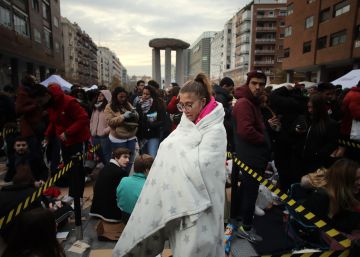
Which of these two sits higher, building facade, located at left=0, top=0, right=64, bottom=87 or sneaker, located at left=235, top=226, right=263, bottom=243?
building facade, located at left=0, top=0, right=64, bottom=87

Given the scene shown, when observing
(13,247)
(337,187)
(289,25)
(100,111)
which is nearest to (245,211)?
(337,187)

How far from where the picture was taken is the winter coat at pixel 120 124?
496 cm

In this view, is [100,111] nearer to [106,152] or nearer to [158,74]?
[106,152]

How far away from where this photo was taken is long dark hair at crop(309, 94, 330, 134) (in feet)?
12.9

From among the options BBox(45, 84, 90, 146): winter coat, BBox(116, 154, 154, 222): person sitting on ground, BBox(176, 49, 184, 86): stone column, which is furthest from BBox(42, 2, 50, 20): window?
BBox(116, 154, 154, 222): person sitting on ground

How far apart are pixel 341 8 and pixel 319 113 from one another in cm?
3097

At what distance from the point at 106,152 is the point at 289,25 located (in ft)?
137

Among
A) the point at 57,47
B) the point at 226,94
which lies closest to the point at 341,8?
the point at 226,94

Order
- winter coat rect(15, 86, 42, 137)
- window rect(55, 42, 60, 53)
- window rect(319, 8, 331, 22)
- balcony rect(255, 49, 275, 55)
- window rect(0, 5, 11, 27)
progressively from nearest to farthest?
1. winter coat rect(15, 86, 42, 137)
2. window rect(0, 5, 11, 27)
3. window rect(319, 8, 331, 22)
4. window rect(55, 42, 60, 53)
5. balcony rect(255, 49, 275, 55)

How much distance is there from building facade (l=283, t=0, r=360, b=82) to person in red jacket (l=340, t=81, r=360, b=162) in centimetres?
2473

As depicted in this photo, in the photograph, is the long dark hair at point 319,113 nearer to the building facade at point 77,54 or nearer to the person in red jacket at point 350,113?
the person in red jacket at point 350,113

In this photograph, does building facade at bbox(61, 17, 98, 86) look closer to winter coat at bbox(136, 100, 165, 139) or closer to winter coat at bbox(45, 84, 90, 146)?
winter coat at bbox(136, 100, 165, 139)

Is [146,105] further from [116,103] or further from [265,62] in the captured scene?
[265,62]

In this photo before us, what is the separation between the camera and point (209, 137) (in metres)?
1.83
